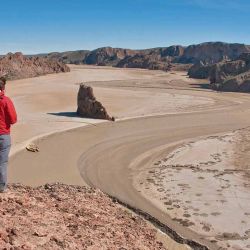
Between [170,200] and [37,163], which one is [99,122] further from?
[170,200]

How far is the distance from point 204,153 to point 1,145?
13.6 meters

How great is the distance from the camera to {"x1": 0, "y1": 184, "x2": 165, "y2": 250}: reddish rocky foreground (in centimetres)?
837

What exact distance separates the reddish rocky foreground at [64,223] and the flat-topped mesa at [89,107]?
62.2 ft

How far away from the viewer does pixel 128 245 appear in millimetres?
9312

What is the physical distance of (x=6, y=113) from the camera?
9.23 m

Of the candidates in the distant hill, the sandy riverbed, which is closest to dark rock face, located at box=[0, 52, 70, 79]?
the sandy riverbed

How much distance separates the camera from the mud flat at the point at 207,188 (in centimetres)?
1276

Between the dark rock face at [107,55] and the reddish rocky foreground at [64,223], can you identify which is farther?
the dark rock face at [107,55]

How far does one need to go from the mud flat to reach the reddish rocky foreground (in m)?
2.70

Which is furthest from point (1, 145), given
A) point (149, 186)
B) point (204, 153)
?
point (204, 153)

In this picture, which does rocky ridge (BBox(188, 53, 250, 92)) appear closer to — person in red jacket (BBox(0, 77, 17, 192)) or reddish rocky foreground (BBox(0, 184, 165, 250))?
reddish rocky foreground (BBox(0, 184, 165, 250))

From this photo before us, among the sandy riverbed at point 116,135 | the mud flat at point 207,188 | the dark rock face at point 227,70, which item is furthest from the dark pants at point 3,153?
the dark rock face at point 227,70

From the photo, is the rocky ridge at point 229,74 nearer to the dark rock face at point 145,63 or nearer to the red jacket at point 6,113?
the dark rock face at point 145,63

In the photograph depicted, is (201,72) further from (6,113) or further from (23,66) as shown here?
(6,113)
